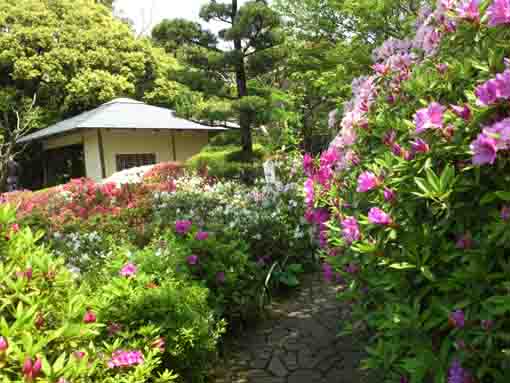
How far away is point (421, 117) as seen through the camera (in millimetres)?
1384

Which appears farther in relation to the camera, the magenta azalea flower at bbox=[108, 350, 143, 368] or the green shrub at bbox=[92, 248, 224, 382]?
the green shrub at bbox=[92, 248, 224, 382]

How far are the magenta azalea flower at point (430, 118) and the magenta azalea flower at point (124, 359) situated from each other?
161cm

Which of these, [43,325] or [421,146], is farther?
[43,325]

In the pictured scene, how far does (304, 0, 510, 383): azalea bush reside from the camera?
47.5 inches

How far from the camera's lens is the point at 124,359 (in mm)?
1879

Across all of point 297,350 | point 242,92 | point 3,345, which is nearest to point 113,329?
point 3,345

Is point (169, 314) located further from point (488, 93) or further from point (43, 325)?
point (488, 93)

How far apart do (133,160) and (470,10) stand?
52.1 feet

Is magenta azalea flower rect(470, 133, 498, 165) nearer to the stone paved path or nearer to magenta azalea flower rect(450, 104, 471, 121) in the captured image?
magenta azalea flower rect(450, 104, 471, 121)

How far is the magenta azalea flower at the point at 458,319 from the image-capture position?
1.27m

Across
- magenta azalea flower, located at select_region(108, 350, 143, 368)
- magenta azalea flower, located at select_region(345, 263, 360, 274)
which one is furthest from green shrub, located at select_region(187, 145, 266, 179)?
magenta azalea flower, located at select_region(108, 350, 143, 368)

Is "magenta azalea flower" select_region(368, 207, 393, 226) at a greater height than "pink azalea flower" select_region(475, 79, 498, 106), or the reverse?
"pink azalea flower" select_region(475, 79, 498, 106)

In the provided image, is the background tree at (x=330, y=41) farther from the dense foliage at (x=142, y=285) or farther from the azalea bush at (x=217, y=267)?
the azalea bush at (x=217, y=267)

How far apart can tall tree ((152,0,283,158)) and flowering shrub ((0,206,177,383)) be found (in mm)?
7901
